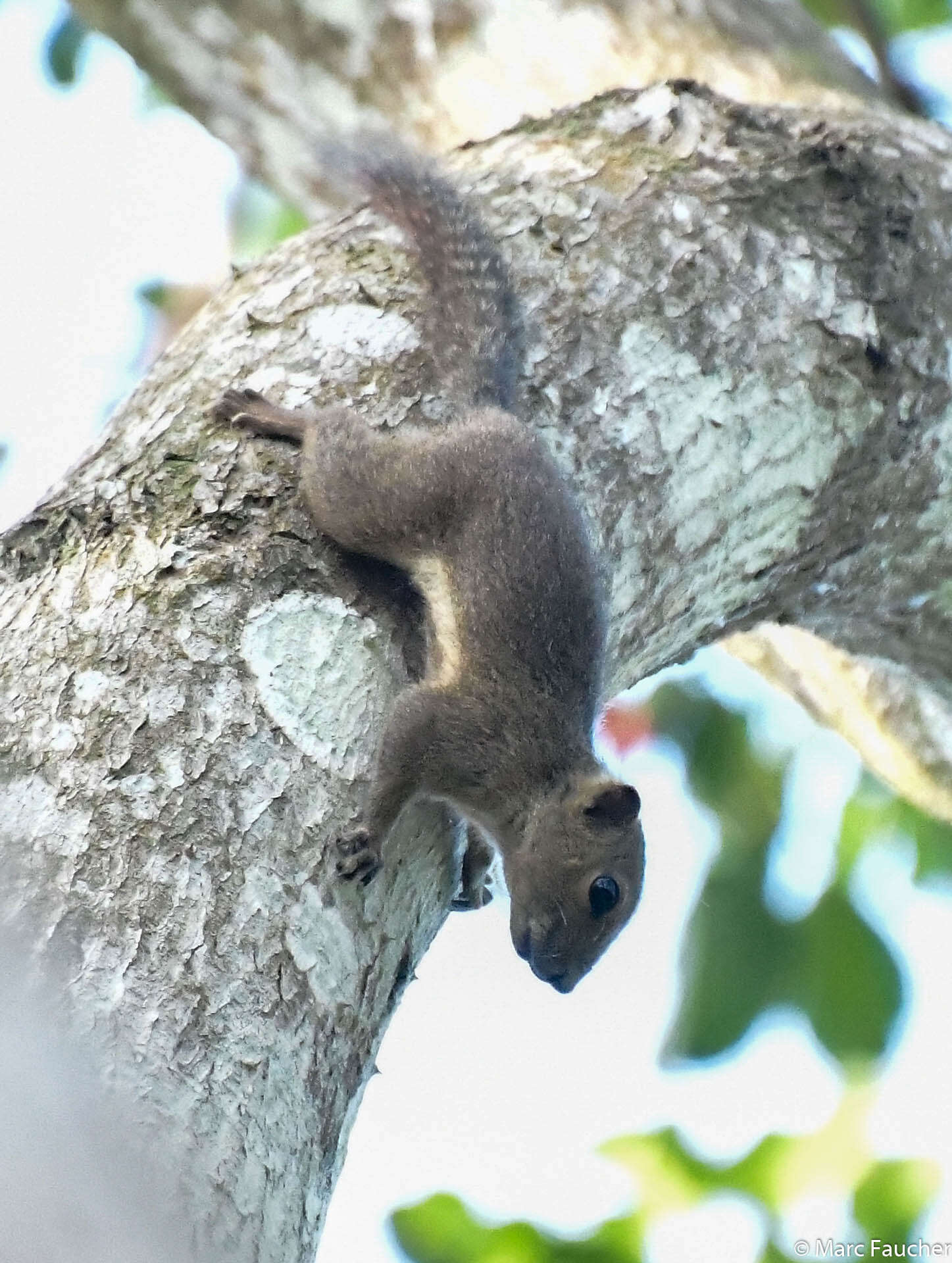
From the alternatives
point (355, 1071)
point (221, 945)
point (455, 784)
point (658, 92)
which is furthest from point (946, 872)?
point (221, 945)

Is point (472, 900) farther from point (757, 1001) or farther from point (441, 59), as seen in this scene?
point (441, 59)

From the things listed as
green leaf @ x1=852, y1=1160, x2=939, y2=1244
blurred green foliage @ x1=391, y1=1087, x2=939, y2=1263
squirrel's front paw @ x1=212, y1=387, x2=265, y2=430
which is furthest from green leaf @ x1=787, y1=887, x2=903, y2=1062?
squirrel's front paw @ x1=212, y1=387, x2=265, y2=430

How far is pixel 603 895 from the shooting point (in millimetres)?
3354

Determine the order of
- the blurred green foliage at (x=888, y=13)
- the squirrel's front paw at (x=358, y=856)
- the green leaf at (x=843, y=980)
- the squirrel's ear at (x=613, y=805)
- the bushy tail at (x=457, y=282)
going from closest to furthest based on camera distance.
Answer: the squirrel's front paw at (x=358, y=856) → the bushy tail at (x=457, y=282) → the squirrel's ear at (x=613, y=805) → the green leaf at (x=843, y=980) → the blurred green foliage at (x=888, y=13)

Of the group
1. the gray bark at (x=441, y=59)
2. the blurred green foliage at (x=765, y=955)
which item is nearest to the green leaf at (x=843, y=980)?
the blurred green foliage at (x=765, y=955)

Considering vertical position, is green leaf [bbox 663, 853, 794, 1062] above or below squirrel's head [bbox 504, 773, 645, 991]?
below

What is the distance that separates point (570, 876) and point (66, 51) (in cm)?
365

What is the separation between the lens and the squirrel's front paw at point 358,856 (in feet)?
7.16

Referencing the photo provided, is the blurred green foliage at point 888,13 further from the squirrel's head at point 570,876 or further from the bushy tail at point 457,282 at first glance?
the squirrel's head at point 570,876

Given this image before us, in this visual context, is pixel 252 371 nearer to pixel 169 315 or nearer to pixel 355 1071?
pixel 355 1071

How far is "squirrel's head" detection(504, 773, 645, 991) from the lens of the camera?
10.8 feet

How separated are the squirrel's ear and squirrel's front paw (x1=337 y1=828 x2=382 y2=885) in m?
1.07

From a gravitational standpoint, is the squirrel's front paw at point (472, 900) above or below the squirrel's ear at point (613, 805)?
above

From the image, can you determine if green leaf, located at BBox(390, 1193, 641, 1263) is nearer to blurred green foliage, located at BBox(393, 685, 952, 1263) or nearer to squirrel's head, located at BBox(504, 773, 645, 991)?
blurred green foliage, located at BBox(393, 685, 952, 1263)
